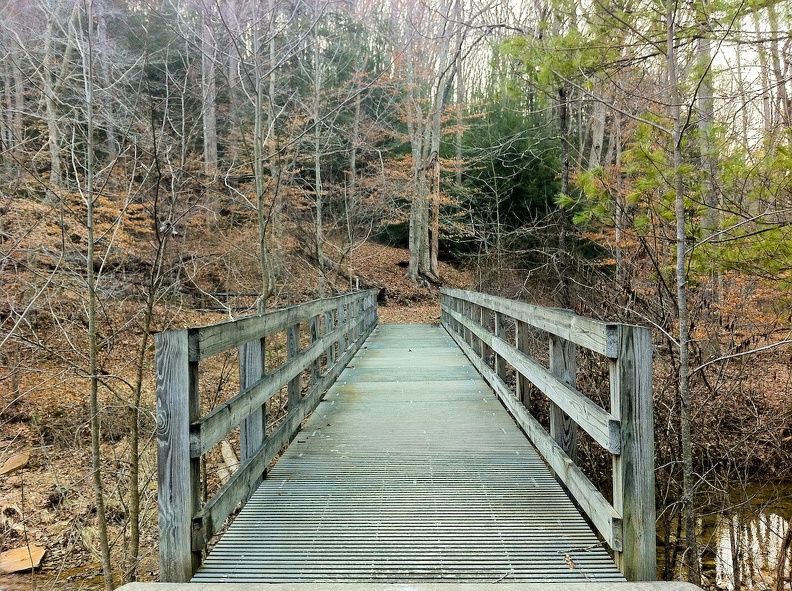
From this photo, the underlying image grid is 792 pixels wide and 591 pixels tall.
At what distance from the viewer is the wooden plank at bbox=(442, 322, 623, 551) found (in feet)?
8.52

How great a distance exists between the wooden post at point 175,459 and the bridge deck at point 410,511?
6.3 inches

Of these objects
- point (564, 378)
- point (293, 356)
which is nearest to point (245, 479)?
point (293, 356)

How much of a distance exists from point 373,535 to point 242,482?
83 centimetres

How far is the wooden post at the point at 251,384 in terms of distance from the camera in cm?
370

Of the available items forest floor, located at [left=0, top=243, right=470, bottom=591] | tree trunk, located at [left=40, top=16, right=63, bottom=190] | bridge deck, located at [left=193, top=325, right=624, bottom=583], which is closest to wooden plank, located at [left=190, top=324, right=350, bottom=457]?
bridge deck, located at [left=193, top=325, right=624, bottom=583]

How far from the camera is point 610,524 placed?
2.60 m

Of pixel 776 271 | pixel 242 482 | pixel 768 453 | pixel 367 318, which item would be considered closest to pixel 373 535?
pixel 242 482

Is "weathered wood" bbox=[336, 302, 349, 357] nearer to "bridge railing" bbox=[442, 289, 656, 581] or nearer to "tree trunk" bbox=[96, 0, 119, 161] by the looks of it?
"tree trunk" bbox=[96, 0, 119, 161]

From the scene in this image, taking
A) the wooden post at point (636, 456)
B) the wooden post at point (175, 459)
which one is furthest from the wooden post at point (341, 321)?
the wooden post at point (636, 456)

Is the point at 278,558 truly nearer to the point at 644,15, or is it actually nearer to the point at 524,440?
the point at 524,440

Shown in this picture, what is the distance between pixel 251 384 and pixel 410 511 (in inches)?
50.3

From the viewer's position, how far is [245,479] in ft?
11.1

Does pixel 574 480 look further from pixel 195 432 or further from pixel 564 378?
pixel 195 432

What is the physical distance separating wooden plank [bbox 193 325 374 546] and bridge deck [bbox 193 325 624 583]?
0.12 meters
